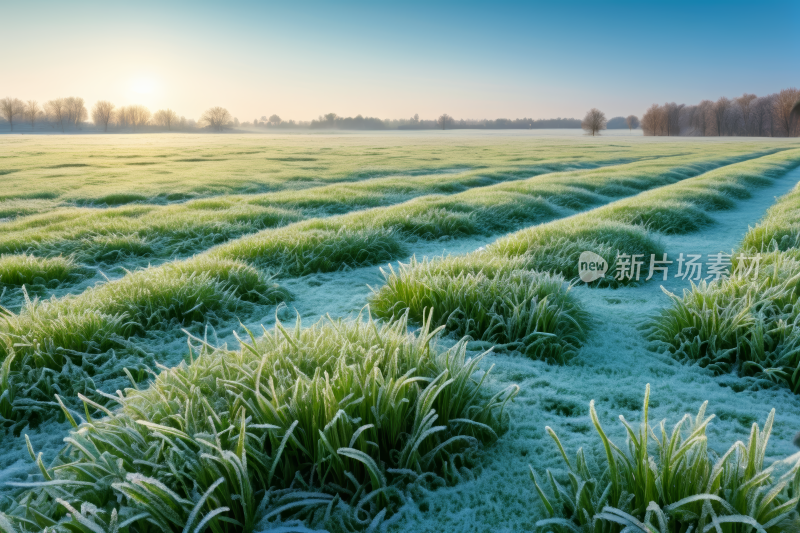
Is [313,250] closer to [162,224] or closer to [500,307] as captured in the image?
[500,307]

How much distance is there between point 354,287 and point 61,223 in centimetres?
666

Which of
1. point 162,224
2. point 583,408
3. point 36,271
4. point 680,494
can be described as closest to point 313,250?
point 36,271

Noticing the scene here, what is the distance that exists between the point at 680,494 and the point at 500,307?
2.09 meters

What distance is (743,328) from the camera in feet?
10.5

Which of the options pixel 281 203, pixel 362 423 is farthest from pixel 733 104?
pixel 362 423

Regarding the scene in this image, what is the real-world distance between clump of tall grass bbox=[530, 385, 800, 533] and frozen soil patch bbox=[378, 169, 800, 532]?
19 cm

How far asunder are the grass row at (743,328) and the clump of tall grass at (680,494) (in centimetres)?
158


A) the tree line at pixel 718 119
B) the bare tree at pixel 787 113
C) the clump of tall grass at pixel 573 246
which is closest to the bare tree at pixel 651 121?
the tree line at pixel 718 119

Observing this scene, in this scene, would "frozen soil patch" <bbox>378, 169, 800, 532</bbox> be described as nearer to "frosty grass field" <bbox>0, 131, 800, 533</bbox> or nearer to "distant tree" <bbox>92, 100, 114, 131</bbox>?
"frosty grass field" <bbox>0, 131, 800, 533</bbox>

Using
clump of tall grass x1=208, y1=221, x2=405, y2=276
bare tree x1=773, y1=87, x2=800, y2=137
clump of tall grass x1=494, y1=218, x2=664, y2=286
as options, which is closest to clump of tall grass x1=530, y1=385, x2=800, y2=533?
bare tree x1=773, y1=87, x2=800, y2=137

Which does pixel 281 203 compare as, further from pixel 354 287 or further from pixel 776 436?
pixel 776 436

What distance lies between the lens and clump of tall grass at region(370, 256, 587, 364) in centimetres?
337

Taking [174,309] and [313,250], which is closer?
[174,309]

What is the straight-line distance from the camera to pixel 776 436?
2.27 m
